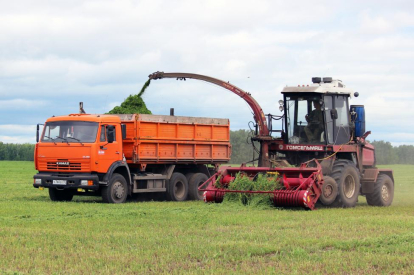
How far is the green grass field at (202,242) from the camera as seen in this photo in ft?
29.4

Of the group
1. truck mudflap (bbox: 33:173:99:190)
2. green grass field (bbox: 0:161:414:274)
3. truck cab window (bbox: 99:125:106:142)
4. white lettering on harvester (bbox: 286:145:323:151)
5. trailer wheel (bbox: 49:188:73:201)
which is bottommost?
green grass field (bbox: 0:161:414:274)

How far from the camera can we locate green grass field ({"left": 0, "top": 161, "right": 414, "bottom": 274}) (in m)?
8.97

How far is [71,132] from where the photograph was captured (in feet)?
66.1

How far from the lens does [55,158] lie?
2008 cm

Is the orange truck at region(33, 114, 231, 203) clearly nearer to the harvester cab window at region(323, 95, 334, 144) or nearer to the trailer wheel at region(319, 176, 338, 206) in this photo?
the harvester cab window at region(323, 95, 334, 144)

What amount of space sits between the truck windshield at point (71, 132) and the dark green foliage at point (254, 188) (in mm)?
4698

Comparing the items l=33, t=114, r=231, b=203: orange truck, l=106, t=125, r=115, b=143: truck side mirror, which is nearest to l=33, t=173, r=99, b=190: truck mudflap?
l=33, t=114, r=231, b=203: orange truck

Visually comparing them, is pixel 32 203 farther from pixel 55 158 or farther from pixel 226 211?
pixel 226 211

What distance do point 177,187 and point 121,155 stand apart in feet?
10.8

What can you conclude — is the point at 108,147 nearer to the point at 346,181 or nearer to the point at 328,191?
the point at 328,191

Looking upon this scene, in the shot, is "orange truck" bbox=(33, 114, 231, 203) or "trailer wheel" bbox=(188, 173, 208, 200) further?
"trailer wheel" bbox=(188, 173, 208, 200)

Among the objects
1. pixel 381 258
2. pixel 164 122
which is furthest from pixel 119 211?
pixel 381 258

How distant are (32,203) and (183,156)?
560cm

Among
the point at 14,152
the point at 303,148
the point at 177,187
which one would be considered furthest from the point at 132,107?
the point at 14,152
